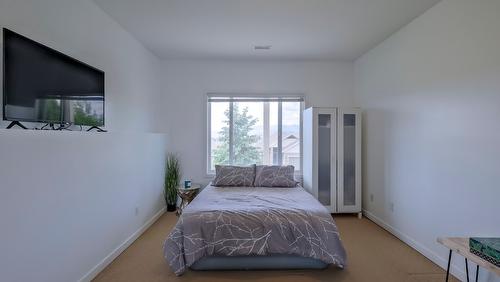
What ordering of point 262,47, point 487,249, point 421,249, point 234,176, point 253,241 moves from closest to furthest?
point 487,249
point 253,241
point 421,249
point 262,47
point 234,176

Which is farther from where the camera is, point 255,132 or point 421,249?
point 255,132

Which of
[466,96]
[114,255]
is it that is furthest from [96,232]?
[466,96]

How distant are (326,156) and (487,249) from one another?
2.62 metres

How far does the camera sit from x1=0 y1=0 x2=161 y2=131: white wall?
1.93 meters

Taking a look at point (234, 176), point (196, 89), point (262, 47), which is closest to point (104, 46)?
point (196, 89)

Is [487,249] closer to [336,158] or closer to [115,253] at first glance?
[336,158]

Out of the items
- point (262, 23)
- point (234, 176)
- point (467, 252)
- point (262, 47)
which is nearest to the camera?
point (467, 252)

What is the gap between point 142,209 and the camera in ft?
11.8

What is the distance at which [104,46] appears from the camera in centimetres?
292

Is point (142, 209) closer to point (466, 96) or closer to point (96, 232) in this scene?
point (96, 232)

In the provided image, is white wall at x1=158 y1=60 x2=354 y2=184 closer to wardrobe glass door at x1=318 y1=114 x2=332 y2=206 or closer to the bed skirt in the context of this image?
wardrobe glass door at x1=318 y1=114 x2=332 y2=206

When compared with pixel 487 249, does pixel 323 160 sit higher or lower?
higher

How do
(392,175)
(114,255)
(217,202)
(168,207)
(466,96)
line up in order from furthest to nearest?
(168,207) < (392,175) < (217,202) < (114,255) < (466,96)

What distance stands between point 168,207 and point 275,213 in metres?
2.56
